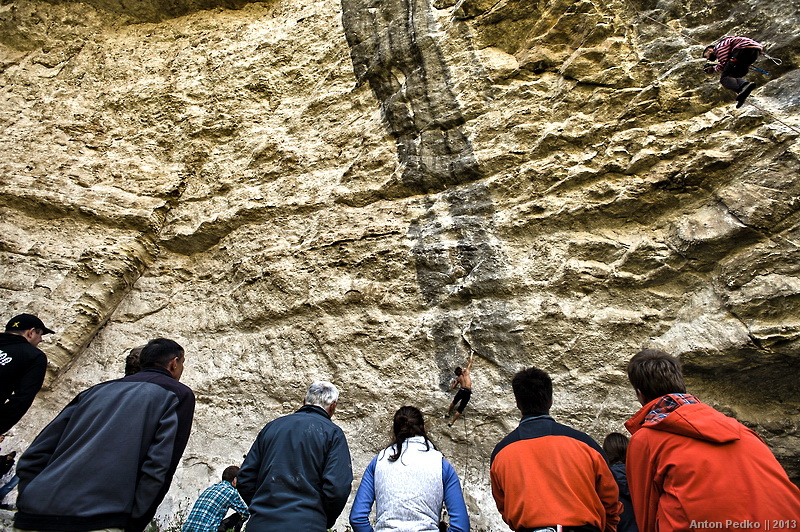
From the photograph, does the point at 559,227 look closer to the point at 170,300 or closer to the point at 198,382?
Answer: the point at 198,382

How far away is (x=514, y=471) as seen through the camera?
2547mm

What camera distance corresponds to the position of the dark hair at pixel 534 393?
276cm

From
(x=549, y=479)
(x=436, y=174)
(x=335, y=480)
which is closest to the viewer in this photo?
(x=549, y=479)

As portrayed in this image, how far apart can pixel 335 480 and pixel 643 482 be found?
5.29 feet

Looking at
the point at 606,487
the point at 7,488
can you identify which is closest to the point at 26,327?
the point at 7,488

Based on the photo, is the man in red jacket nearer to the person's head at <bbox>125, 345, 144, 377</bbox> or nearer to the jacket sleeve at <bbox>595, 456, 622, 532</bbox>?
the jacket sleeve at <bbox>595, 456, 622, 532</bbox>

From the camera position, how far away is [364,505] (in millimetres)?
3059

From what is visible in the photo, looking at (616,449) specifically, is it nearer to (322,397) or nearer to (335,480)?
(335,480)

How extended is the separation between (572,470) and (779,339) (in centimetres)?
259

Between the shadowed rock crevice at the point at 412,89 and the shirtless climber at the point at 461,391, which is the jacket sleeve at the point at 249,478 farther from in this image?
the shadowed rock crevice at the point at 412,89

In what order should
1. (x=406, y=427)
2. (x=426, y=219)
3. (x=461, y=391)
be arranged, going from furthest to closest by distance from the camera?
(x=426, y=219), (x=461, y=391), (x=406, y=427)

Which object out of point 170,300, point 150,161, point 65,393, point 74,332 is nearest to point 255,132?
point 150,161

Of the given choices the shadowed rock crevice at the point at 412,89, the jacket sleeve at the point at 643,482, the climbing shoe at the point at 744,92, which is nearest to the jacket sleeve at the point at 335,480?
the jacket sleeve at the point at 643,482

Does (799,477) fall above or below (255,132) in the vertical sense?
below
